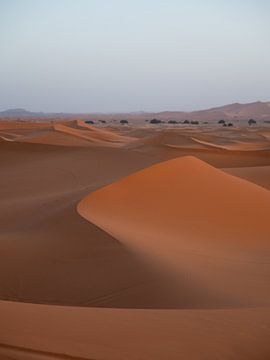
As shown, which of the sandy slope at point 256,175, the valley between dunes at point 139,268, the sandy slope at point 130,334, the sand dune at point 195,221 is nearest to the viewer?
the sandy slope at point 130,334

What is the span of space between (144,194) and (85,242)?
3.58m

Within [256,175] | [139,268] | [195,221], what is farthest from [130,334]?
[256,175]

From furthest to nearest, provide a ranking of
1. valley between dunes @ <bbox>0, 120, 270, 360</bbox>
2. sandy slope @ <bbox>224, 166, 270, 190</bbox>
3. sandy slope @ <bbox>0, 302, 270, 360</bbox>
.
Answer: sandy slope @ <bbox>224, 166, 270, 190</bbox>
valley between dunes @ <bbox>0, 120, 270, 360</bbox>
sandy slope @ <bbox>0, 302, 270, 360</bbox>

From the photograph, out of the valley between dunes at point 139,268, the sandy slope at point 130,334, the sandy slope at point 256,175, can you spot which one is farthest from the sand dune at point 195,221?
the sandy slope at point 256,175

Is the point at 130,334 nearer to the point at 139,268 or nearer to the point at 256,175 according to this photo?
the point at 139,268

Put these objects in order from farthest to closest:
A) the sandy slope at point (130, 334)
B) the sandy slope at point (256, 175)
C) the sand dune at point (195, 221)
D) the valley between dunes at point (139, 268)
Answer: the sandy slope at point (256, 175) < the sand dune at point (195, 221) < the valley between dunes at point (139, 268) < the sandy slope at point (130, 334)

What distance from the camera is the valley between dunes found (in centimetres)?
268

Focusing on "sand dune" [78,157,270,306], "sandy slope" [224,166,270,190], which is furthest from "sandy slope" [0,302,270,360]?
"sandy slope" [224,166,270,190]

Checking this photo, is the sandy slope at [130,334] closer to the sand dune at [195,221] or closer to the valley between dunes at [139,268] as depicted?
the valley between dunes at [139,268]

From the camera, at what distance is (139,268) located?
5133mm

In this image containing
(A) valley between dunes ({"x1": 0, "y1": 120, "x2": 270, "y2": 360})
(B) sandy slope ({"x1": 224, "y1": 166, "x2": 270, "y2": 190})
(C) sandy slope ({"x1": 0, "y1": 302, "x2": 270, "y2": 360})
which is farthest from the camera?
(B) sandy slope ({"x1": 224, "y1": 166, "x2": 270, "y2": 190})

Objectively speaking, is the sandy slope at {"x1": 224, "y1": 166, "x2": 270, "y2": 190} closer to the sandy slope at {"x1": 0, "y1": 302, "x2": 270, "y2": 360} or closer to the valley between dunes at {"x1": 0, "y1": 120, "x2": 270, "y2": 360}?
the valley between dunes at {"x1": 0, "y1": 120, "x2": 270, "y2": 360}

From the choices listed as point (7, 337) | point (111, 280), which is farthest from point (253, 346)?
point (111, 280)

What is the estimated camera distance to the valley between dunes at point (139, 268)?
2.68 m
